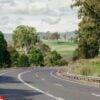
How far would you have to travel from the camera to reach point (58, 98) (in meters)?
23.4

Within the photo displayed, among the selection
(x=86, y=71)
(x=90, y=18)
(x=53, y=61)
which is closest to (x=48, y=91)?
(x=86, y=71)

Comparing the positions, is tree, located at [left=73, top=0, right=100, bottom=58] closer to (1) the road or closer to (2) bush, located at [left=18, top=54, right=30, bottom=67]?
(1) the road

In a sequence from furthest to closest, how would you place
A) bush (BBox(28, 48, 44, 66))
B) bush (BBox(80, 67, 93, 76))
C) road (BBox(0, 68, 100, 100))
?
bush (BBox(28, 48, 44, 66)) < bush (BBox(80, 67, 93, 76)) < road (BBox(0, 68, 100, 100))

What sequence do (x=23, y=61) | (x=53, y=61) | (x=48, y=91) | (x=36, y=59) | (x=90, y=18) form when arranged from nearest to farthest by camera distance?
(x=48, y=91), (x=90, y=18), (x=23, y=61), (x=36, y=59), (x=53, y=61)

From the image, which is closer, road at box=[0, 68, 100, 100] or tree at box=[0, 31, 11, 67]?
road at box=[0, 68, 100, 100]

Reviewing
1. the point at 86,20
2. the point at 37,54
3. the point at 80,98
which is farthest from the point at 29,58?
the point at 80,98

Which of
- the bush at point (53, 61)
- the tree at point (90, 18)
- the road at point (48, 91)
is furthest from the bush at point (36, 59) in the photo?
the road at point (48, 91)

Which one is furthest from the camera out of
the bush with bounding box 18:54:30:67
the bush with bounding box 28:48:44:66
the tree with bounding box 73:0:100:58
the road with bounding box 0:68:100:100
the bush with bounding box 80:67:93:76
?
the bush with bounding box 28:48:44:66

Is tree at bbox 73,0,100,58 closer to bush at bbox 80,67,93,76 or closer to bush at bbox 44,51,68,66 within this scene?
bush at bbox 80,67,93,76

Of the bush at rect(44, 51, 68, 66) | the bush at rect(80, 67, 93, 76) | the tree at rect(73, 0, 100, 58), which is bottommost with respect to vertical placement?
the bush at rect(44, 51, 68, 66)

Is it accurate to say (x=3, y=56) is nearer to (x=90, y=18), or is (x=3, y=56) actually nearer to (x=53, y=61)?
(x=53, y=61)

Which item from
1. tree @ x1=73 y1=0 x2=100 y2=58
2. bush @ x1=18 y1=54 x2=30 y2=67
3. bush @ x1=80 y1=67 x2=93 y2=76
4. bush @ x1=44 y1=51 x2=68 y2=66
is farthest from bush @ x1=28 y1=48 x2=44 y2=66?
bush @ x1=80 y1=67 x2=93 y2=76

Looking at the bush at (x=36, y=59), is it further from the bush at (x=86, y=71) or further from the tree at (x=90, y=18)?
the bush at (x=86, y=71)

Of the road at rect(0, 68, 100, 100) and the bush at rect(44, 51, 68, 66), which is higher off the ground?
the road at rect(0, 68, 100, 100)
